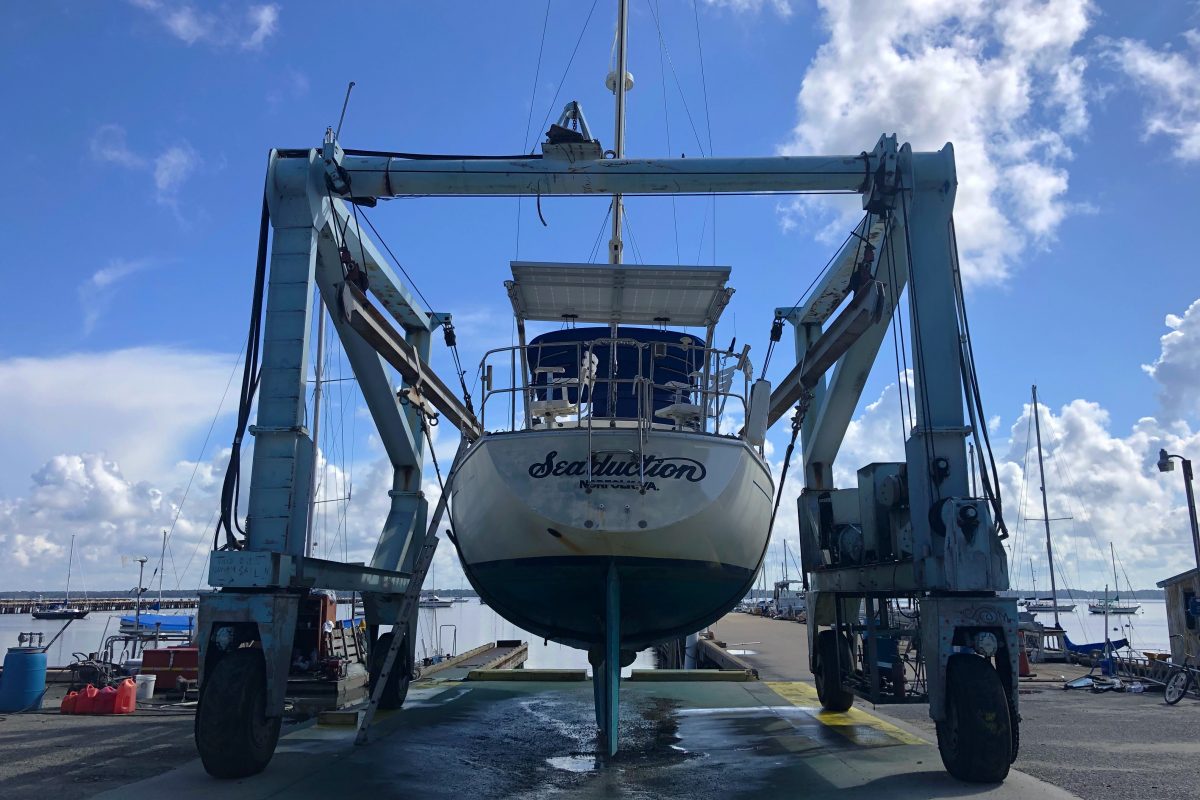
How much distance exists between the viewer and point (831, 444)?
34.2 feet

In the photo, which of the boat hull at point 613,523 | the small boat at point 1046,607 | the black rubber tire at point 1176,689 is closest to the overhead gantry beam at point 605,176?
the boat hull at point 613,523

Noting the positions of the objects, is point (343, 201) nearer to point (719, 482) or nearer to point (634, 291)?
point (634, 291)

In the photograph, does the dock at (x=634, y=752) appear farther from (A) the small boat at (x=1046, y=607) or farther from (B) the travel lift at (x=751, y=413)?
(A) the small boat at (x=1046, y=607)

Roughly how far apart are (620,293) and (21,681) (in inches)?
353

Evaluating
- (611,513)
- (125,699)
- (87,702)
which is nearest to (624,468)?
(611,513)

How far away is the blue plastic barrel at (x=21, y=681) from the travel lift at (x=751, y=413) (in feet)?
15.7

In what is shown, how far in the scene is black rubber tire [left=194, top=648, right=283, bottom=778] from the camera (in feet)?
20.0

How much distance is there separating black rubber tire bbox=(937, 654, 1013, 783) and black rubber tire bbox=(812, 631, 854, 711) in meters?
3.12

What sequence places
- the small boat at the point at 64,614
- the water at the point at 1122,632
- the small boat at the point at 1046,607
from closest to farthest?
the small boat at the point at 1046,607 < the small boat at the point at 64,614 < the water at the point at 1122,632

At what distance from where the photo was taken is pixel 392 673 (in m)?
9.71

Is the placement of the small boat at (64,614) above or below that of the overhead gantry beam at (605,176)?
→ below

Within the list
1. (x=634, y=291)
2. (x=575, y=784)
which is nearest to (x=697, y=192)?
(x=634, y=291)

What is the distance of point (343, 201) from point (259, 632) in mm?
4190

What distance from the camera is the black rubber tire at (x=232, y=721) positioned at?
6102 mm
